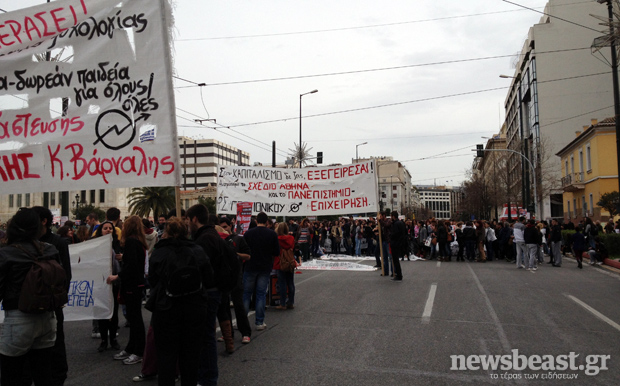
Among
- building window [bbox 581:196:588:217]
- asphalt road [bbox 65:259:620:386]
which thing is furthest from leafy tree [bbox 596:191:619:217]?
asphalt road [bbox 65:259:620:386]

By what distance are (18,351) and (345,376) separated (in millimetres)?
3093

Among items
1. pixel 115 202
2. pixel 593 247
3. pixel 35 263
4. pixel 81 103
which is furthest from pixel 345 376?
pixel 115 202

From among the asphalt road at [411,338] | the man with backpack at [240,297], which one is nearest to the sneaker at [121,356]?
the asphalt road at [411,338]

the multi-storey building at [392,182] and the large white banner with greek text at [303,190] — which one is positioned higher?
the multi-storey building at [392,182]

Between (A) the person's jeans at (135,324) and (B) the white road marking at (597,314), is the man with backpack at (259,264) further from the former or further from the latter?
(B) the white road marking at (597,314)

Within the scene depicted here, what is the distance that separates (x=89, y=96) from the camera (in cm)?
581

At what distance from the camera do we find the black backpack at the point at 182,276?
408cm

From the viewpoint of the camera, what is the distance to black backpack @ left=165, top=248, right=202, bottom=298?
13.4 feet

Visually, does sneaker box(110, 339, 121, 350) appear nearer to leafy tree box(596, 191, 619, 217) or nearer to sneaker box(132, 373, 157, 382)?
sneaker box(132, 373, 157, 382)

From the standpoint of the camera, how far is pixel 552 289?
12.0 meters

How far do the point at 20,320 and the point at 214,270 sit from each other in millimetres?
1871

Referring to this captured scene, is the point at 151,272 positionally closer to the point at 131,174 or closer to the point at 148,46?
the point at 131,174

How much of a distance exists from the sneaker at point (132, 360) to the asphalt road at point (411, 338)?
0.10 meters

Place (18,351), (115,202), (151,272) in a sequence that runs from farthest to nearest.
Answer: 1. (115,202)
2. (151,272)
3. (18,351)
